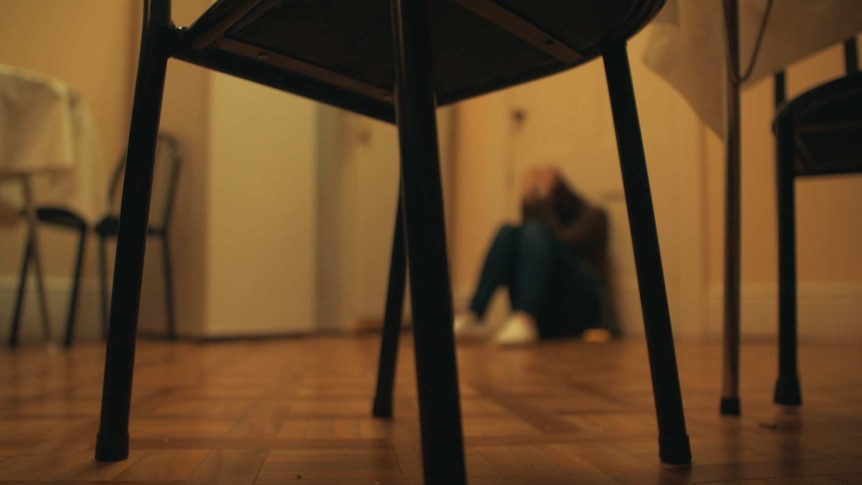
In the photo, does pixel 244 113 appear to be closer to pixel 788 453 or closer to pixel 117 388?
pixel 117 388

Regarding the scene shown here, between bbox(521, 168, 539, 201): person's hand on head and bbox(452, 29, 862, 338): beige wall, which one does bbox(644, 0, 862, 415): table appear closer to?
bbox(452, 29, 862, 338): beige wall

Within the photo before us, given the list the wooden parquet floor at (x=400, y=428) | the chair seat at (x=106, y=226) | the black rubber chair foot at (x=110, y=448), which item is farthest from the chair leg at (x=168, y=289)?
the black rubber chair foot at (x=110, y=448)

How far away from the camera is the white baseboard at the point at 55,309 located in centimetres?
213

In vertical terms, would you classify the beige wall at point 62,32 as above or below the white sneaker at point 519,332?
above

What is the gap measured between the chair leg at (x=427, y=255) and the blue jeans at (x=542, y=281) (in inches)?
79.2

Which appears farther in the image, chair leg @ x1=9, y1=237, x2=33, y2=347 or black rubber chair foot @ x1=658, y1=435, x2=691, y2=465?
chair leg @ x1=9, y1=237, x2=33, y2=347

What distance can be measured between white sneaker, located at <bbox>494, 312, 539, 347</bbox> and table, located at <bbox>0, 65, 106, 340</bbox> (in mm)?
1393

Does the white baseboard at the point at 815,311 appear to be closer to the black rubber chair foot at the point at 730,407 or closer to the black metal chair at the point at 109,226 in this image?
the black rubber chair foot at the point at 730,407

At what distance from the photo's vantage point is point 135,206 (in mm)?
Answer: 523

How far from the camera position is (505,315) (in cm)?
292

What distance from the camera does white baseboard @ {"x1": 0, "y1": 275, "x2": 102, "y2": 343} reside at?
2134mm

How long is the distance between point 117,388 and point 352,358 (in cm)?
115

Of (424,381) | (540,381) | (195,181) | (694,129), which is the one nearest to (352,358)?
(540,381)

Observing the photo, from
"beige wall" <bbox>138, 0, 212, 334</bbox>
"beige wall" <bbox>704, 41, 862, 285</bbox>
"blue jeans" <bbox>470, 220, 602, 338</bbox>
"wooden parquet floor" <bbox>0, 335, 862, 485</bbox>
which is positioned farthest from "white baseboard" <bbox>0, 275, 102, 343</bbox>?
"beige wall" <bbox>704, 41, 862, 285</bbox>
